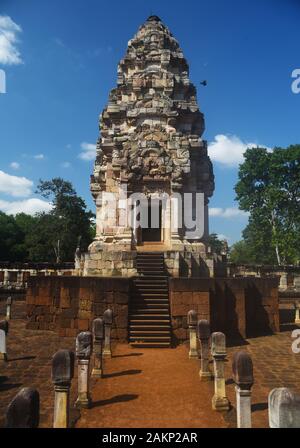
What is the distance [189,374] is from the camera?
22.4ft

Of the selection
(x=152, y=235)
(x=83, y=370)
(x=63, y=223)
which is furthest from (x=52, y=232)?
(x=83, y=370)

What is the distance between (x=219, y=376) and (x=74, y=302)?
21.4 feet

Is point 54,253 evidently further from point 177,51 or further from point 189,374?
point 189,374

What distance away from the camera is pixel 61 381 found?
412cm

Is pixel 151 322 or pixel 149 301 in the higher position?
pixel 149 301

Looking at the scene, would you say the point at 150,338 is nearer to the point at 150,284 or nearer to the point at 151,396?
the point at 150,284

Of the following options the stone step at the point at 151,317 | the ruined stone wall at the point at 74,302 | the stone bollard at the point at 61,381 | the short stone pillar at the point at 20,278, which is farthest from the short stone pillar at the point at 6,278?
the stone bollard at the point at 61,381

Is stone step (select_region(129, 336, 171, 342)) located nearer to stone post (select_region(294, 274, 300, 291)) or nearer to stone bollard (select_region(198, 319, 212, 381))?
stone bollard (select_region(198, 319, 212, 381))

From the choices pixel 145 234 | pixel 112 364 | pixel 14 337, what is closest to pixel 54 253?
pixel 145 234

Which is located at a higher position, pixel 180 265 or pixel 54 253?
pixel 54 253

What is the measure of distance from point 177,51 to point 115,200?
397 inches

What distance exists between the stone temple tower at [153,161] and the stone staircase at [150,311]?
102 inches

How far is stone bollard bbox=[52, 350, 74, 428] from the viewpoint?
13.5 ft
